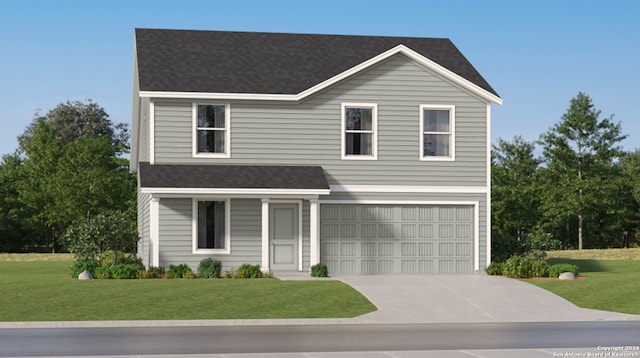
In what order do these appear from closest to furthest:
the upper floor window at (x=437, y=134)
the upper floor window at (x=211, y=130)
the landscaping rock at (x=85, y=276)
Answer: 1. the landscaping rock at (x=85, y=276)
2. the upper floor window at (x=211, y=130)
3. the upper floor window at (x=437, y=134)

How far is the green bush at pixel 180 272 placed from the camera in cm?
3231

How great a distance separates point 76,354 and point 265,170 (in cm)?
1850

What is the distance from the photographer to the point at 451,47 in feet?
129

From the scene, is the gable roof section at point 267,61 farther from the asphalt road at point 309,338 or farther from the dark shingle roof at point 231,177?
the asphalt road at point 309,338

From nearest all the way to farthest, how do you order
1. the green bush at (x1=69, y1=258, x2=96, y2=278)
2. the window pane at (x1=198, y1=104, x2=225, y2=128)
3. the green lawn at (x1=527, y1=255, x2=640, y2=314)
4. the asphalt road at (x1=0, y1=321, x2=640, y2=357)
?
the asphalt road at (x1=0, y1=321, x2=640, y2=357) → the green lawn at (x1=527, y1=255, x2=640, y2=314) → the green bush at (x1=69, y1=258, x2=96, y2=278) → the window pane at (x1=198, y1=104, x2=225, y2=128)

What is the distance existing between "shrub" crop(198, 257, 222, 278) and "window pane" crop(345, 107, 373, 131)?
685 centimetres

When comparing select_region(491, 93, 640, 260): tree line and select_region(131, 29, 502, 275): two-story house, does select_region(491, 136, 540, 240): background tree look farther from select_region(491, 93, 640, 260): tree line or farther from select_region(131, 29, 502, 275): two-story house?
select_region(131, 29, 502, 275): two-story house

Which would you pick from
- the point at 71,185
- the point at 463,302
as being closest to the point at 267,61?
the point at 463,302

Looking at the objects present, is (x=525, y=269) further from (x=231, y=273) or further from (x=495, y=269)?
A: (x=231, y=273)

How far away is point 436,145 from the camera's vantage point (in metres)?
35.3

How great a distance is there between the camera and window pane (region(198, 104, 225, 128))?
3412 cm

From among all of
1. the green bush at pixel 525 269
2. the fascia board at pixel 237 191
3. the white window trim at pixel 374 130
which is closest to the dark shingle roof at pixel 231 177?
the fascia board at pixel 237 191

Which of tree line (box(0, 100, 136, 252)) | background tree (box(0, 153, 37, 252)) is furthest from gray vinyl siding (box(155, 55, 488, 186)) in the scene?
background tree (box(0, 153, 37, 252))

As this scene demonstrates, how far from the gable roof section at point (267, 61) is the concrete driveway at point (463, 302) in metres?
7.62
